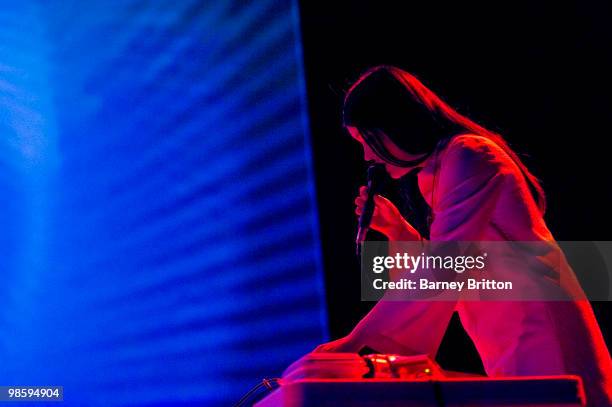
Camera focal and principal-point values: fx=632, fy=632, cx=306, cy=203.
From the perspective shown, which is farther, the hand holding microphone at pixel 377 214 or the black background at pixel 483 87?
the black background at pixel 483 87

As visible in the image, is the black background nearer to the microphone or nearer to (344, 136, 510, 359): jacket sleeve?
the microphone

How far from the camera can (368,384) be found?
0.73 metres

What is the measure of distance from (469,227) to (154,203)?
1520mm

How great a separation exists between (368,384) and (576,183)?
1.66 meters

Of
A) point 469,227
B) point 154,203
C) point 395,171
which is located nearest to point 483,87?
point 395,171

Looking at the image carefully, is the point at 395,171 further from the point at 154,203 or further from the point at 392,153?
the point at 154,203

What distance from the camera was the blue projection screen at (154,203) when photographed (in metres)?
2.20

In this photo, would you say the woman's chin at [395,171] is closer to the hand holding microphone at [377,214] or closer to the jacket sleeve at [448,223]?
the hand holding microphone at [377,214]

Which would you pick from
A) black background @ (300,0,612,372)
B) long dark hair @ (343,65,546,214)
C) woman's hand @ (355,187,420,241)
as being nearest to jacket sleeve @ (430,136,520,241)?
long dark hair @ (343,65,546,214)

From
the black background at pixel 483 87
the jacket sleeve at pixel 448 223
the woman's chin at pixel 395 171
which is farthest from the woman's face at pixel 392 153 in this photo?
the black background at pixel 483 87

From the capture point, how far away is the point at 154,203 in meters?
2.31

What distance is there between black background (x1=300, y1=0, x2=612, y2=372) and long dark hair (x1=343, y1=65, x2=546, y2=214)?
3.09 ft

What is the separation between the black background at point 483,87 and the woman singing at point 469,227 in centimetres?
95

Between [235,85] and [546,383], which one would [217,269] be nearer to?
[235,85]
